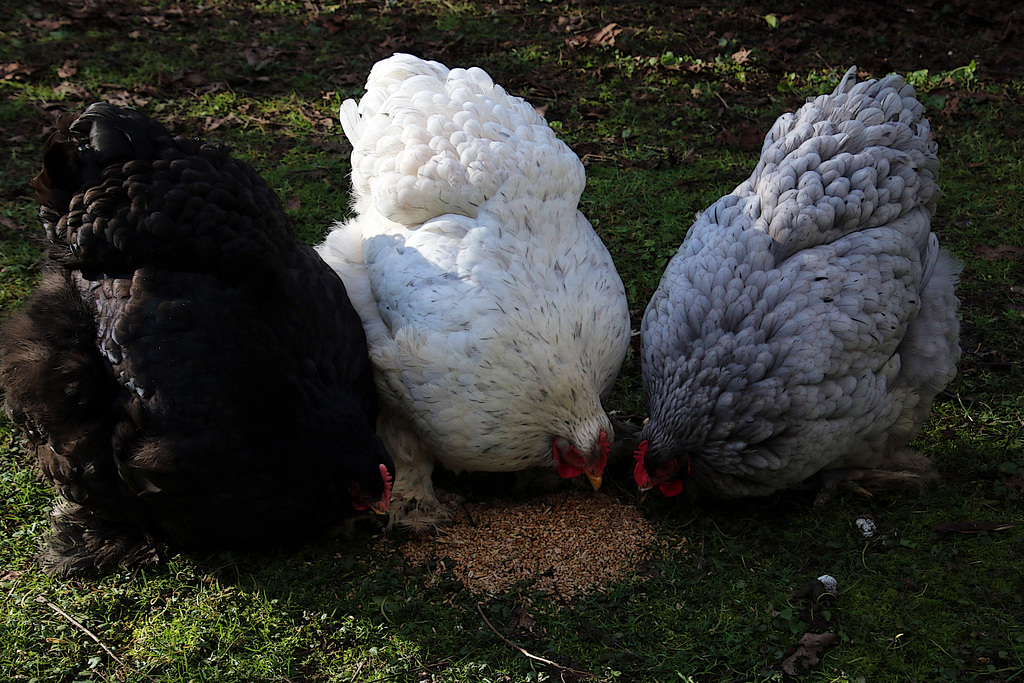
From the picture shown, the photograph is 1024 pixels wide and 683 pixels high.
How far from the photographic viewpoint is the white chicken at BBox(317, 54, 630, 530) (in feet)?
10.5

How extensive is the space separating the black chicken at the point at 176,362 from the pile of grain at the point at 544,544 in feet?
1.53

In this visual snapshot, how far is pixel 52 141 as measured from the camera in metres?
3.17

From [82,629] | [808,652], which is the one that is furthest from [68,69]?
[808,652]

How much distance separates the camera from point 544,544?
11.3 feet

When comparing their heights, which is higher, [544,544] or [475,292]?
[475,292]

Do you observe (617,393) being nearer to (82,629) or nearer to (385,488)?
(385,488)

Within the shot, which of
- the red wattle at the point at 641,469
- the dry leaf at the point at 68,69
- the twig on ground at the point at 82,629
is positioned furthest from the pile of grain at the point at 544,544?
the dry leaf at the point at 68,69

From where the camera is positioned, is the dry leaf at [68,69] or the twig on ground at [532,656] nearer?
the twig on ground at [532,656]

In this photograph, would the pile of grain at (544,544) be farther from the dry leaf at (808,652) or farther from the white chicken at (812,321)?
the dry leaf at (808,652)

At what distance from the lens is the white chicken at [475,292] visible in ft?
10.5

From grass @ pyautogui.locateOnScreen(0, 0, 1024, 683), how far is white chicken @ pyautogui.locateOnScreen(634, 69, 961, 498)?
0.37 metres

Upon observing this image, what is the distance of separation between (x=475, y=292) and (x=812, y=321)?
144cm

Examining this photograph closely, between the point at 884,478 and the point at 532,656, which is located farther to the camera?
the point at 884,478

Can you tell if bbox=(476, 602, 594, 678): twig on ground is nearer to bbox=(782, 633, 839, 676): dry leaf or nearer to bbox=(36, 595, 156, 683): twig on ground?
bbox=(782, 633, 839, 676): dry leaf
